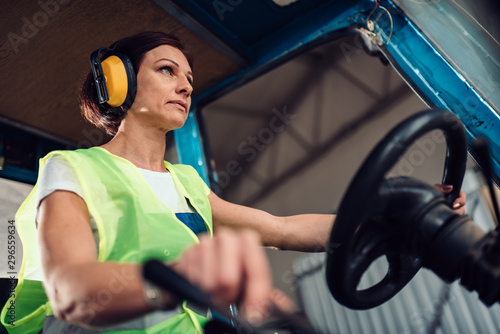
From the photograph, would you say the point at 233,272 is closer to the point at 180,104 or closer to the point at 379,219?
the point at 379,219

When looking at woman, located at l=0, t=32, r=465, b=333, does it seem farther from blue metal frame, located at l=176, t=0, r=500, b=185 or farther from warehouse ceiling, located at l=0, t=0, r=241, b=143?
blue metal frame, located at l=176, t=0, r=500, b=185

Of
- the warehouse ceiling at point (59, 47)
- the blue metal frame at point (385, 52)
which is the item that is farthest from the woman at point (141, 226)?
the blue metal frame at point (385, 52)

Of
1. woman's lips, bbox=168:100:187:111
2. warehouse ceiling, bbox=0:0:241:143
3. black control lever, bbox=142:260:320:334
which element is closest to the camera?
black control lever, bbox=142:260:320:334

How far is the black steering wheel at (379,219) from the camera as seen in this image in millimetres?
636

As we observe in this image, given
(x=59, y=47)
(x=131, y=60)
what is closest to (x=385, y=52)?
(x=131, y=60)

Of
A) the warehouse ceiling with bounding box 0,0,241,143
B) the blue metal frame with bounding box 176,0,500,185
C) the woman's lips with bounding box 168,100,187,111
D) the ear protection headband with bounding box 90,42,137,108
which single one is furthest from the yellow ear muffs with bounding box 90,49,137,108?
the blue metal frame with bounding box 176,0,500,185

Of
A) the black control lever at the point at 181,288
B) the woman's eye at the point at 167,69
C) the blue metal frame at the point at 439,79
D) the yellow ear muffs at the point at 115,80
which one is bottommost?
the yellow ear muffs at the point at 115,80

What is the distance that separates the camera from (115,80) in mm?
1125

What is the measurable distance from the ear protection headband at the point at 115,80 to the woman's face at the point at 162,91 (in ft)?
0.09

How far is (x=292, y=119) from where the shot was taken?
217 inches

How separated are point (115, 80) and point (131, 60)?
0.40 ft

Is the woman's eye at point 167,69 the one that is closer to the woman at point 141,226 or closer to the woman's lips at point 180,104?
the woman at point 141,226

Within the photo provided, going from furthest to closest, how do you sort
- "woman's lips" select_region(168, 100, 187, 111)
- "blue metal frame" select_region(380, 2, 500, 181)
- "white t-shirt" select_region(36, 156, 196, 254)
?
1. "woman's lips" select_region(168, 100, 187, 111)
2. "blue metal frame" select_region(380, 2, 500, 181)
3. "white t-shirt" select_region(36, 156, 196, 254)

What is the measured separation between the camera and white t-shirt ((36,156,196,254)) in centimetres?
78
